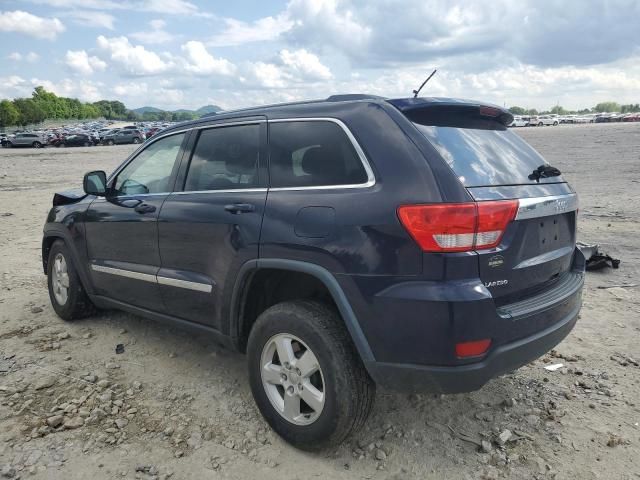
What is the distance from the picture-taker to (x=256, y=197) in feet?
10.5

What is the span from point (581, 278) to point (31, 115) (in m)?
131

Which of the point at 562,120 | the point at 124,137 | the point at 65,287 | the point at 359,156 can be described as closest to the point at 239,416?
the point at 359,156

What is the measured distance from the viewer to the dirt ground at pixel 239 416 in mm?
2900

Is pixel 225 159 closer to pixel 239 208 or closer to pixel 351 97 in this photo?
pixel 239 208

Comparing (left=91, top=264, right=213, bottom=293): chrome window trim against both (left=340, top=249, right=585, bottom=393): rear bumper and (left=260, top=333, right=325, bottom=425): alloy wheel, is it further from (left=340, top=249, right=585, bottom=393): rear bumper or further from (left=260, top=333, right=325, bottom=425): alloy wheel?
(left=340, top=249, right=585, bottom=393): rear bumper

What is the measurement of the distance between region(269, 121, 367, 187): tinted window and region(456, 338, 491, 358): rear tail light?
933mm

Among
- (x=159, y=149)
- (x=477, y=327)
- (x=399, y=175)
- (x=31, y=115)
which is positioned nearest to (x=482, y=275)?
(x=477, y=327)

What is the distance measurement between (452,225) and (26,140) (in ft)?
176

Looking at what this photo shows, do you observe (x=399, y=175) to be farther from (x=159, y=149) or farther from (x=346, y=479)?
(x=159, y=149)

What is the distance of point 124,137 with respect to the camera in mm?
49438

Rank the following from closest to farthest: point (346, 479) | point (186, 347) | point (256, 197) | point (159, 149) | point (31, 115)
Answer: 1. point (346, 479)
2. point (256, 197)
3. point (159, 149)
4. point (186, 347)
5. point (31, 115)

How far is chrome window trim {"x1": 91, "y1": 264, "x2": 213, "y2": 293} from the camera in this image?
11.5 feet

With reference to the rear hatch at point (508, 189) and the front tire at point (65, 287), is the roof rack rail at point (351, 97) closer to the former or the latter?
the rear hatch at point (508, 189)

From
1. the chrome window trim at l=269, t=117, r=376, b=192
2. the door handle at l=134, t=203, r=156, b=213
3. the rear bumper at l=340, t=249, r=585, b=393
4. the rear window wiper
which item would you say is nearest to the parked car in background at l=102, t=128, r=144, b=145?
the door handle at l=134, t=203, r=156, b=213
